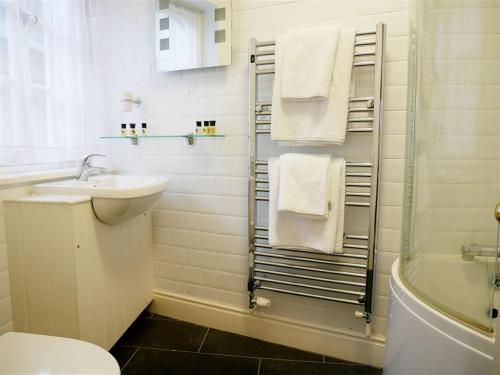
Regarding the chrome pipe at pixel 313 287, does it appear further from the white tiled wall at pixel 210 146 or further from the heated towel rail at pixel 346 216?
the white tiled wall at pixel 210 146

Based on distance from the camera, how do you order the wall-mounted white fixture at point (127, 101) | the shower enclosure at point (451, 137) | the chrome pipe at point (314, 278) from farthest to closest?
1. the wall-mounted white fixture at point (127, 101)
2. the chrome pipe at point (314, 278)
3. the shower enclosure at point (451, 137)

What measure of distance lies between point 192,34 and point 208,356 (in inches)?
66.3

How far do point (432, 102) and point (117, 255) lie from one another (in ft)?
4.89

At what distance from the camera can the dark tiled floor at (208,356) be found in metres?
1.52

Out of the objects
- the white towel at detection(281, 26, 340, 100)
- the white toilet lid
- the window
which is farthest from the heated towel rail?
the window

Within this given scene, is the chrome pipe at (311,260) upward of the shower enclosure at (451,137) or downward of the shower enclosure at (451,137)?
downward

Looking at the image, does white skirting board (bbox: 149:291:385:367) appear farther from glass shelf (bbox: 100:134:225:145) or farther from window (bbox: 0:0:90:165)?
window (bbox: 0:0:90:165)

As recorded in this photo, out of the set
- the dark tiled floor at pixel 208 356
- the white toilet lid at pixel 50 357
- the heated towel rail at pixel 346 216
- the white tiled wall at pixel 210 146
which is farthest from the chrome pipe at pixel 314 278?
the white toilet lid at pixel 50 357

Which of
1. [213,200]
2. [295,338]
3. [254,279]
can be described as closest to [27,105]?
[213,200]

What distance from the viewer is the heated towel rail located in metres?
1.40

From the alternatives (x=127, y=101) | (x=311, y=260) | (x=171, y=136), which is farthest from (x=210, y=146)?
(x=311, y=260)

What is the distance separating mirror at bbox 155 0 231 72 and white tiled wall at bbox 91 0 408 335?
0.05 metres

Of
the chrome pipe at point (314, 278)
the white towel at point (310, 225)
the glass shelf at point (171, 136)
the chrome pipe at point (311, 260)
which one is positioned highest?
the glass shelf at point (171, 136)

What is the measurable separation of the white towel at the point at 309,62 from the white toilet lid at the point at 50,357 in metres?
1.20
